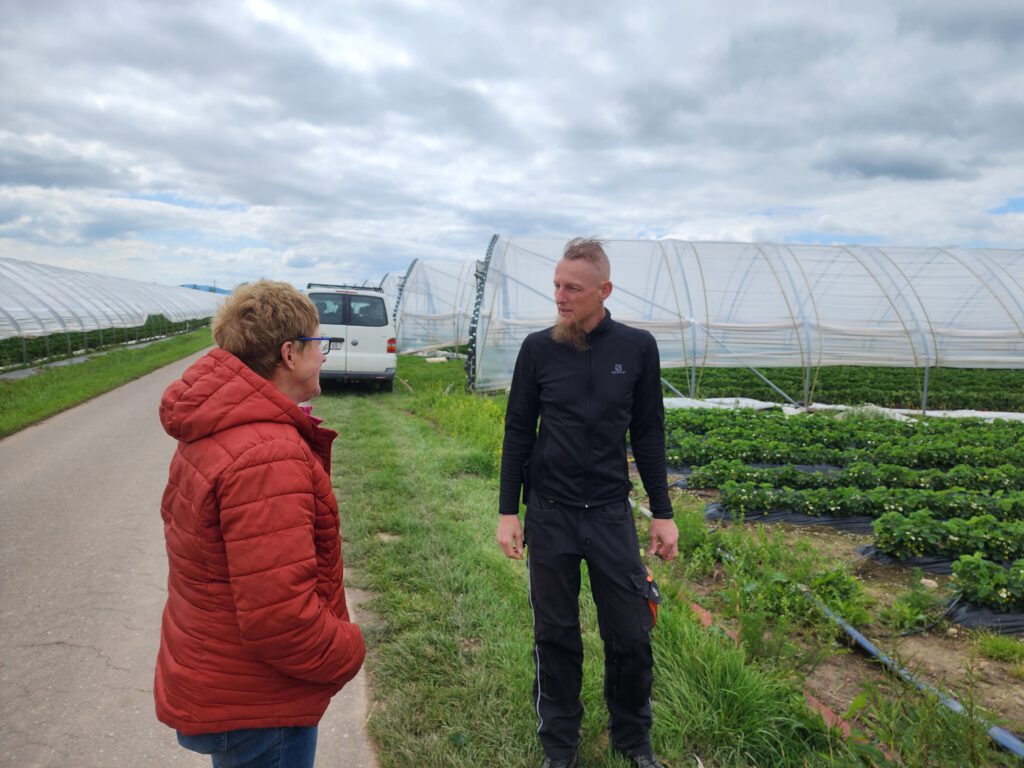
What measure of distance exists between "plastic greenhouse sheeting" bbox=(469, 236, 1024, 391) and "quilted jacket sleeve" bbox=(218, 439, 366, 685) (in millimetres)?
11250

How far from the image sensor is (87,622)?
12.2 feet

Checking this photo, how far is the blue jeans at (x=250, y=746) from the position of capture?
1.61 m

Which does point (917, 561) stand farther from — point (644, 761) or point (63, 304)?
point (63, 304)

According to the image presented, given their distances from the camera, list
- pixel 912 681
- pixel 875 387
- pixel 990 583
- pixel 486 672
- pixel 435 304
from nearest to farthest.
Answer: pixel 912 681 → pixel 486 672 → pixel 990 583 → pixel 875 387 → pixel 435 304

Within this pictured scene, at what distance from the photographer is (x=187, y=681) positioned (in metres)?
1.59

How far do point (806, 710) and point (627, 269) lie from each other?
1348cm

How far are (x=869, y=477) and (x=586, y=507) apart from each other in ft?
18.3

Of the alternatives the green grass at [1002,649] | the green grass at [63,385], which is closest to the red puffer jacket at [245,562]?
the green grass at [1002,649]

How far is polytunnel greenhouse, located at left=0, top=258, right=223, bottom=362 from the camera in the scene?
679 inches

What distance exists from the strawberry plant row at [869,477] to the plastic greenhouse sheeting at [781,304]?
624 centimetres

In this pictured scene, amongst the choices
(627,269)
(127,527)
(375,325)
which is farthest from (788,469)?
(627,269)

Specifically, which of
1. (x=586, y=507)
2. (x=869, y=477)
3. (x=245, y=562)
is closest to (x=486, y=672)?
(x=586, y=507)

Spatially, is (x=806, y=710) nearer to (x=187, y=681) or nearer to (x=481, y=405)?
(x=187, y=681)

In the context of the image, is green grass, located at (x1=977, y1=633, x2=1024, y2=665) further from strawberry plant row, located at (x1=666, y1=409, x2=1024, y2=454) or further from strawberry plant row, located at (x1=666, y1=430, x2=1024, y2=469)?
strawberry plant row, located at (x1=666, y1=409, x2=1024, y2=454)
